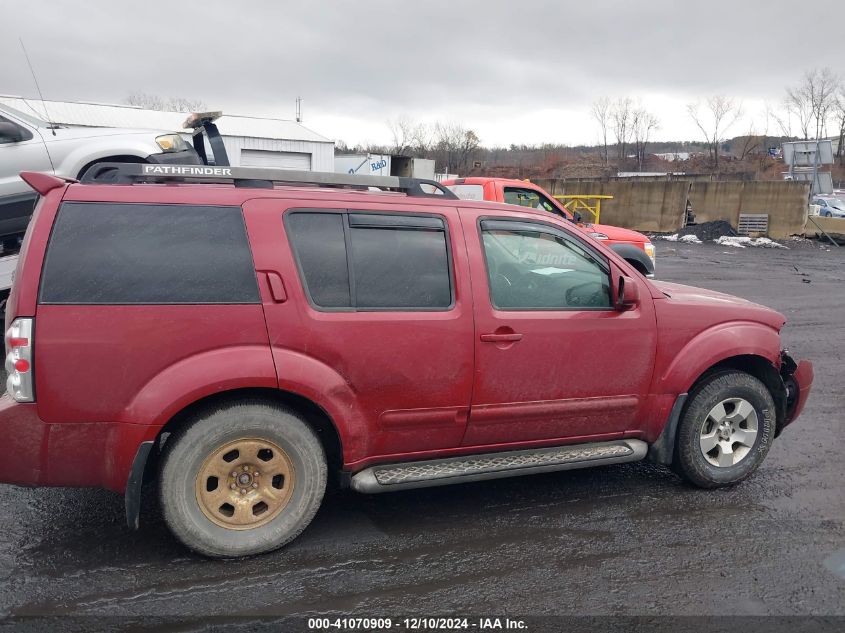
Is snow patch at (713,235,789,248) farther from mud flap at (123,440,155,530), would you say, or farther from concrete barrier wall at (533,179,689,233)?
mud flap at (123,440,155,530)

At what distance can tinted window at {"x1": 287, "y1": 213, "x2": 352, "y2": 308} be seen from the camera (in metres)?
3.59

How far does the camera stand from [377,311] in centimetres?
367

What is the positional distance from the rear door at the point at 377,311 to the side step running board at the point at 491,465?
0.36 feet

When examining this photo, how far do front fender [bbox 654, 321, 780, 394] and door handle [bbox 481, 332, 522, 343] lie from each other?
106 cm

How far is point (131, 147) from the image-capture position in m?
7.66

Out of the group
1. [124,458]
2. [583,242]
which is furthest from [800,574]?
[124,458]

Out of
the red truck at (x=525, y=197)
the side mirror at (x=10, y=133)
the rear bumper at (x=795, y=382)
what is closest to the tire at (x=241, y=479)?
the rear bumper at (x=795, y=382)

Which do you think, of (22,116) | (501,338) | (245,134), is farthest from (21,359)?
(245,134)

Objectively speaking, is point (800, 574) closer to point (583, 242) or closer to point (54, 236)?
point (583, 242)

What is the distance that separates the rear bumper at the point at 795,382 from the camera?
15.5ft

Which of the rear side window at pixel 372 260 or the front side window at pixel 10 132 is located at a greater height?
the front side window at pixel 10 132

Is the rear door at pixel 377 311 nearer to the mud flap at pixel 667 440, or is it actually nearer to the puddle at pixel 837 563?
the mud flap at pixel 667 440

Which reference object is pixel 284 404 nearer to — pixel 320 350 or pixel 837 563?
pixel 320 350

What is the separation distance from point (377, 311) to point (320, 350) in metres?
0.38
